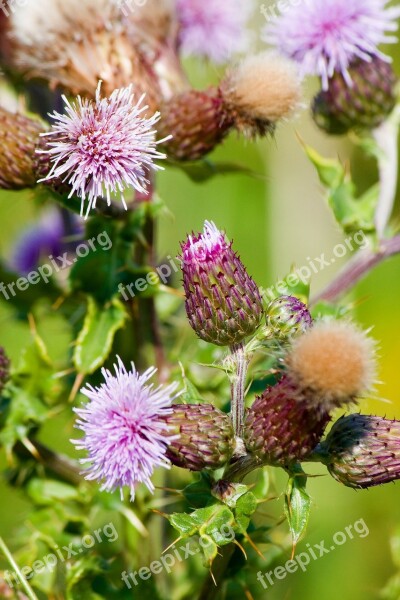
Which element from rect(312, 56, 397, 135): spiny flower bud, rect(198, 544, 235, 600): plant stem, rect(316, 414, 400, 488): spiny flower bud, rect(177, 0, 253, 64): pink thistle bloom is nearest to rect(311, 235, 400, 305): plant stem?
rect(312, 56, 397, 135): spiny flower bud

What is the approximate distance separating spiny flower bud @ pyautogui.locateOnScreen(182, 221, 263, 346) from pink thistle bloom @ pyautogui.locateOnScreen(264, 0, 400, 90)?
106 centimetres

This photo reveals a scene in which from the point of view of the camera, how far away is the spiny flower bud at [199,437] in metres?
1.86

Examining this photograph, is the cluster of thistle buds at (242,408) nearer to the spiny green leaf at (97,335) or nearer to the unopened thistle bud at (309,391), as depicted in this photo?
the unopened thistle bud at (309,391)

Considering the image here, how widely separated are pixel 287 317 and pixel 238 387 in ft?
0.66

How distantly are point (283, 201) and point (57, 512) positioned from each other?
9.63 feet

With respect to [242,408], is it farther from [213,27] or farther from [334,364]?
[213,27]

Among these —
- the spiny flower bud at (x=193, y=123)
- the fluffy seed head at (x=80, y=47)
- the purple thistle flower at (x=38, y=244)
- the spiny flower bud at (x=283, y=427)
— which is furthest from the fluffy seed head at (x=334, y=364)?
the purple thistle flower at (x=38, y=244)

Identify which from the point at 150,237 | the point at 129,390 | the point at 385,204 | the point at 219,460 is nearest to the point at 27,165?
the point at 150,237

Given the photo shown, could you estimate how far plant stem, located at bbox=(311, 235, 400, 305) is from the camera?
2.75 m

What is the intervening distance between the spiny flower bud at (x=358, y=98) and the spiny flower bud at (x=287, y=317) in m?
1.19

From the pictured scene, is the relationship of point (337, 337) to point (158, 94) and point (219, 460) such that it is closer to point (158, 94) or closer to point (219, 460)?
point (219, 460)

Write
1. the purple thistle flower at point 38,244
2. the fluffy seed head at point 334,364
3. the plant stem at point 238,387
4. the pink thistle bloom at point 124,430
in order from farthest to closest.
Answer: the purple thistle flower at point 38,244 < the plant stem at point 238,387 < the pink thistle bloom at point 124,430 < the fluffy seed head at point 334,364

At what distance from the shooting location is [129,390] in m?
1.79

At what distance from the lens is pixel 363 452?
6.34ft
